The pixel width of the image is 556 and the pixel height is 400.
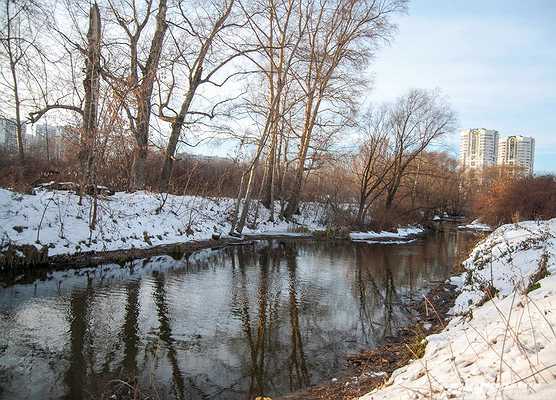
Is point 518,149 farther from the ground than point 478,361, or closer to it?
farther from the ground

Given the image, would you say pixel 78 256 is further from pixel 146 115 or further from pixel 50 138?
pixel 50 138

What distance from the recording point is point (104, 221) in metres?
14.8

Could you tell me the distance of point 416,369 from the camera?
181 inches

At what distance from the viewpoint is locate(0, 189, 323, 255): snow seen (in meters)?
12.4

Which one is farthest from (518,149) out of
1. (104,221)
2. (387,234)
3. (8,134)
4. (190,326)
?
(190,326)

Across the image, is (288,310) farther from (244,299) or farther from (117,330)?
(117,330)

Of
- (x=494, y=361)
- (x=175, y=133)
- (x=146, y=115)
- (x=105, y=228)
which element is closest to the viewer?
(x=494, y=361)

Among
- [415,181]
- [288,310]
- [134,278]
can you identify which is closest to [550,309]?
[288,310]

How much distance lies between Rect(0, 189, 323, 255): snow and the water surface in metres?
1.31

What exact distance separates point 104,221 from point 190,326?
8039 millimetres

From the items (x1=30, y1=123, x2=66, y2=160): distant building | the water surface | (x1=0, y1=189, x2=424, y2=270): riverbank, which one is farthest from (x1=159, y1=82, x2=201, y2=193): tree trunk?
the water surface

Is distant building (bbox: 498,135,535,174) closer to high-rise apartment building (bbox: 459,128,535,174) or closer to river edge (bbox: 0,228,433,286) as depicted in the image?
high-rise apartment building (bbox: 459,128,535,174)

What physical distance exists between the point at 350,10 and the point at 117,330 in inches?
848

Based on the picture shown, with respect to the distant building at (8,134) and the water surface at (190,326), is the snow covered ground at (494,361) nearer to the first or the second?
the water surface at (190,326)
